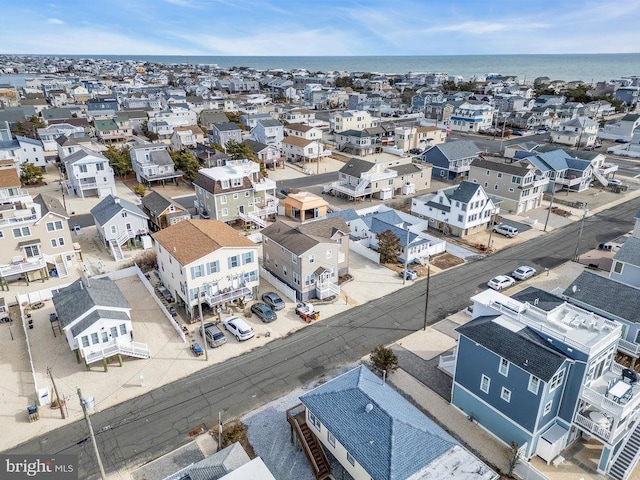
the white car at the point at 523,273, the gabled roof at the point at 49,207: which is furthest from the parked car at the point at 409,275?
the gabled roof at the point at 49,207

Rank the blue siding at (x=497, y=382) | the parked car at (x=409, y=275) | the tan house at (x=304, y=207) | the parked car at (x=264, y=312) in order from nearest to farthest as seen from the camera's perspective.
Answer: the blue siding at (x=497, y=382) → the parked car at (x=264, y=312) → the parked car at (x=409, y=275) → the tan house at (x=304, y=207)

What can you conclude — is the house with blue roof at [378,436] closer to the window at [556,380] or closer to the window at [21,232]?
the window at [556,380]

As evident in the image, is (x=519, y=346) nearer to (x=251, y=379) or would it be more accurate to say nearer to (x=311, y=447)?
(x=311, y=447)

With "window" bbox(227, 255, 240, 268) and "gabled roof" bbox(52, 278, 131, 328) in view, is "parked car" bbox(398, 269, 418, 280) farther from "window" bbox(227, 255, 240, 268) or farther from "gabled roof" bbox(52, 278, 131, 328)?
"gabled roof" bbox(52, 278, 131, 328)

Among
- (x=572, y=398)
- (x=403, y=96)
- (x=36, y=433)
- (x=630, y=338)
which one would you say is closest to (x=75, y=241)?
(x=36, y=433)

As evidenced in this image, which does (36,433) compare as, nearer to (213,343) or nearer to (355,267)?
(213,343)

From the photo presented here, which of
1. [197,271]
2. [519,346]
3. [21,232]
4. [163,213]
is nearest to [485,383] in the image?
[519,346]

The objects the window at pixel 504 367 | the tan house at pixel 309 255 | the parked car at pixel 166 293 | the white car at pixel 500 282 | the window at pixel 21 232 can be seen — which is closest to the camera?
the window at pixel 504 367
